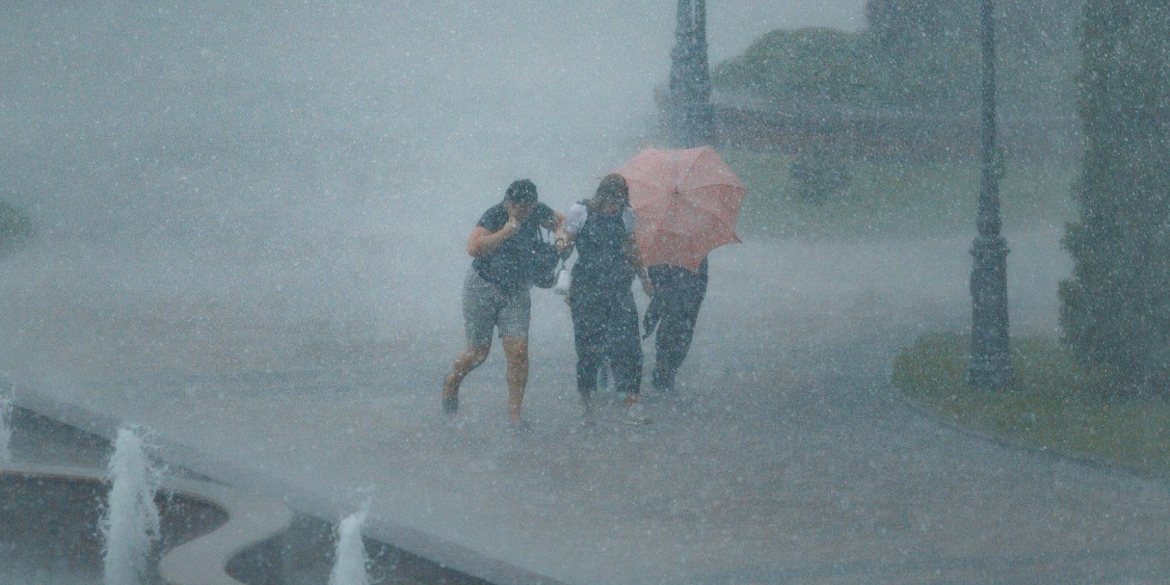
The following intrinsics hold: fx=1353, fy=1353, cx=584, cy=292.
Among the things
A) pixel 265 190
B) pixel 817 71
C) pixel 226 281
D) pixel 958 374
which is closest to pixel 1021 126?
pixel 817 71

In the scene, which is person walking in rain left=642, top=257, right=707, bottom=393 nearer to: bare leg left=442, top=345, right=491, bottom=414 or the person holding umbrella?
the person holding umbrella

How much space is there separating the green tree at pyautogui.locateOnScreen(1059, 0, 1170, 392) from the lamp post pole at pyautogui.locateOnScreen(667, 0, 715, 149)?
374 centimetres

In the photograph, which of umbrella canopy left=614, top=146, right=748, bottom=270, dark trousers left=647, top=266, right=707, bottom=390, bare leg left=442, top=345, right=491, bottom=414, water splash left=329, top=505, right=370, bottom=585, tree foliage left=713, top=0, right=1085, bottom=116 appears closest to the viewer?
water splash left=329, top=505, right=370, bottom=585

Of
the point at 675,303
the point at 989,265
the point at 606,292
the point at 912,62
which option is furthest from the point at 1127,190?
the point at 912,62

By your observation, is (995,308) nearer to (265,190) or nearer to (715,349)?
(715,349)

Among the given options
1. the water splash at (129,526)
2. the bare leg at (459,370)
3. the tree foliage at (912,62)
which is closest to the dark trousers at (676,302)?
the bare leg at (459,370)

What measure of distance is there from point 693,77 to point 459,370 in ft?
17.3

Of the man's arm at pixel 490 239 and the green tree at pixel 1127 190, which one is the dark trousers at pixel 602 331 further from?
the green tree at pixel 1127 190

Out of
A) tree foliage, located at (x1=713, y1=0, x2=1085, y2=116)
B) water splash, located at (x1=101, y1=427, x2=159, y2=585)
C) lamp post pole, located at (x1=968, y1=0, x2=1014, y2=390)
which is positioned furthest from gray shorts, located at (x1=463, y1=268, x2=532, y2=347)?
tree foliage, located at (x1=713, y1=0, x2=1085, y2=116)

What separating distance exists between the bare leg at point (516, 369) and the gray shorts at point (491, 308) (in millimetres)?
51

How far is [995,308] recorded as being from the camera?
1023cm

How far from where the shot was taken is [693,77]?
12867 mm

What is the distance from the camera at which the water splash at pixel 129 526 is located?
15.6 ft

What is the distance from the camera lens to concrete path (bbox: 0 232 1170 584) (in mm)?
5898
